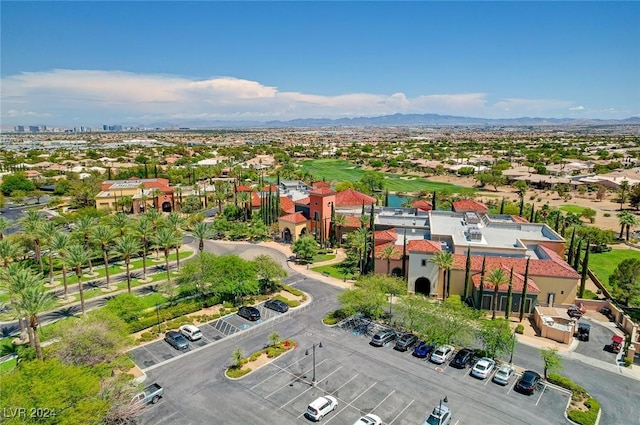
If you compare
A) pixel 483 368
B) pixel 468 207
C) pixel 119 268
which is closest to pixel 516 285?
pixel 483 368

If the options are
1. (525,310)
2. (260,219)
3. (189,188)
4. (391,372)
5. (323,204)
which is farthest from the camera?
(189,188)

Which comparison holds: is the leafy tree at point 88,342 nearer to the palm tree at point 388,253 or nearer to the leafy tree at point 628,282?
the palm tree at point 388,253

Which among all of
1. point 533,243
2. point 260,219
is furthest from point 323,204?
point 533,243

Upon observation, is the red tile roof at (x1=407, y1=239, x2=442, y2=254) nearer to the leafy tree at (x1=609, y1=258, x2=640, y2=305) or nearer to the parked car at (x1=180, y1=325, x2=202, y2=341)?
the leafy tree at (x1=609, y1=258, x2=640, y2=305)

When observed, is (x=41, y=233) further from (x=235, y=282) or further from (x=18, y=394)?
(x=18, y=394)

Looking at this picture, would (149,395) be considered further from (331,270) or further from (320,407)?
(331,270)

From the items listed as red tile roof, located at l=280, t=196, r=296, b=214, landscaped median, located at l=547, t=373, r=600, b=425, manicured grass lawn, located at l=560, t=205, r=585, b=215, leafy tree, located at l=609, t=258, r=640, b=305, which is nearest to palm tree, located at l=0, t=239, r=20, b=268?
red tile roof, located at l=280, t=196, r=296, b=214
